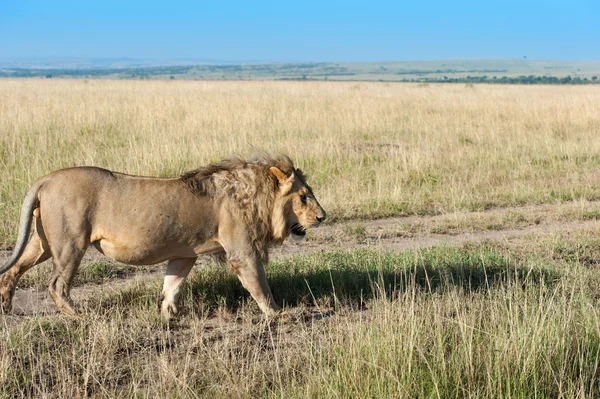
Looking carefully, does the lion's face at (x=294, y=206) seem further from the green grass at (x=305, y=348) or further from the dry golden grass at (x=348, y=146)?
the dry golden grass at (x=348, y=146)

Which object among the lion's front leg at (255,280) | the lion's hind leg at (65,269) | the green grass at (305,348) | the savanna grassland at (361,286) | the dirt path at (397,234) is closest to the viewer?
the green grass at (305,348)

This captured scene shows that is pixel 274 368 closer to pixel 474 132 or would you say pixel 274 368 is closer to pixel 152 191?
pixel 152 191

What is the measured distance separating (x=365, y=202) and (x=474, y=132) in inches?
281

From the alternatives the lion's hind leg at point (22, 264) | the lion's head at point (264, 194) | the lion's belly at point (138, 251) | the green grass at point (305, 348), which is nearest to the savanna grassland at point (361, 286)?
the green grass at point (305, 348)

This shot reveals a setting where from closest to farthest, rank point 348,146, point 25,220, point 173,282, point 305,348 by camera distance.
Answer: point 305,348
point 25,220
point 173,282
point 348,146

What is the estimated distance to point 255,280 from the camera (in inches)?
206

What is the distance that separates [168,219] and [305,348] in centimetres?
133

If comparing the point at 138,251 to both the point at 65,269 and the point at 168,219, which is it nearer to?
the point at 168,219

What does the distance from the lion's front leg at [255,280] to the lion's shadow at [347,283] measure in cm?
42

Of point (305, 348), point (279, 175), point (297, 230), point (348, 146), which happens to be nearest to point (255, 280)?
point (297, 230)

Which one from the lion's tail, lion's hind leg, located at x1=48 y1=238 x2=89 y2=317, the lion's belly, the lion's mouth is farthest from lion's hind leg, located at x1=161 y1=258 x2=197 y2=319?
the lion's tail

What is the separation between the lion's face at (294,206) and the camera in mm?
5301

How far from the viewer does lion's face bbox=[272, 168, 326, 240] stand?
530 centimetres

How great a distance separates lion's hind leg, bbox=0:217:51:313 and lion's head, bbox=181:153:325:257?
1.11 meters
